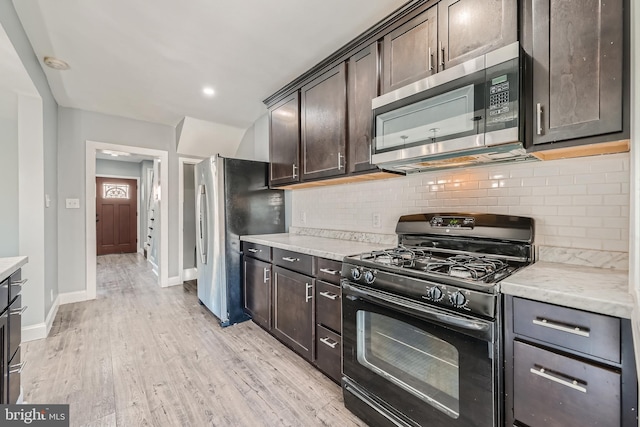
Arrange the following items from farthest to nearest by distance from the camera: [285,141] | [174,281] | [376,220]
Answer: [174,281] < [285,141] < [376,220]

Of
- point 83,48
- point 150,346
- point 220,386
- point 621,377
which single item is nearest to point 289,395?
point 220,386

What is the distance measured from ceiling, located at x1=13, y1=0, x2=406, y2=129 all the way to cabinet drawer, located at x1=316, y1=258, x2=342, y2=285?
1661mm

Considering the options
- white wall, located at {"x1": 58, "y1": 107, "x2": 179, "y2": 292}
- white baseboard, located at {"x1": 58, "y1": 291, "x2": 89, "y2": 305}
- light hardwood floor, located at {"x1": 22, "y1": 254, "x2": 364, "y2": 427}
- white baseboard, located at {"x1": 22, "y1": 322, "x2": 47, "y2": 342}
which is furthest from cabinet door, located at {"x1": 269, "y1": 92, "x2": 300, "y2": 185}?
white baseboard, located at {"x1": 58, "y1": 291, "x2": 89, "y2": 305}

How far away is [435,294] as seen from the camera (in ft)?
3.94

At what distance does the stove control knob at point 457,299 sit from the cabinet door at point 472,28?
3.97 ft

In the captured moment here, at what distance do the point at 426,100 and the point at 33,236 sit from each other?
3.50m

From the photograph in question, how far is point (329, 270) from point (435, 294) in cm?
78

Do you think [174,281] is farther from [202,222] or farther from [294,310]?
[294,310]

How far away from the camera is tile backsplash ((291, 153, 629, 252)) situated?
1.30 m

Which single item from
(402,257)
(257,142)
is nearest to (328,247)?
(402,257)

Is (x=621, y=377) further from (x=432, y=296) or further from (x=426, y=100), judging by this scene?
(x=426, y=100)

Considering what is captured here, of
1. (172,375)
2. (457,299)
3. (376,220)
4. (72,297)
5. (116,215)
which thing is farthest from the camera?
(116,215)

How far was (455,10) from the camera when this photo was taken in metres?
1.50

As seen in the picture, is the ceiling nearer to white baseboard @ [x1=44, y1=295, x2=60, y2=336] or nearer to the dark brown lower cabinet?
the dark brown lower cabinet
